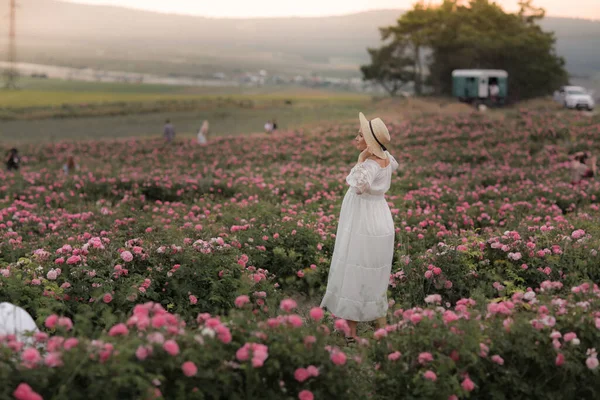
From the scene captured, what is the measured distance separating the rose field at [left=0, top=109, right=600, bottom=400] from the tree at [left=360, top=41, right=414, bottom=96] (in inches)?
2279

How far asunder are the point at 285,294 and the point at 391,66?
69.0 metres

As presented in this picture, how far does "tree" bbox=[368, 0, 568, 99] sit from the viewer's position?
60.6 meters

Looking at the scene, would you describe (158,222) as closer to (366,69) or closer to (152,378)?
(152,378)

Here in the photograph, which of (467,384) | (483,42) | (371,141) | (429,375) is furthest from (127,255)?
(483,42)

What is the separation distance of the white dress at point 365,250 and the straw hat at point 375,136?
123 millimetres

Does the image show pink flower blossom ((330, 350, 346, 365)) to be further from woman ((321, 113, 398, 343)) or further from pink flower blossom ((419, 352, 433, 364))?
woman ((321, 113, 398, 343))

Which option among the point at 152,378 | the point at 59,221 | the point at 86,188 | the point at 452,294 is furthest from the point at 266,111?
the point at 152,378

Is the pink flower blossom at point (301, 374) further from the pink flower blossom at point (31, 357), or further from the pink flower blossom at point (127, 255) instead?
the pink flower blossom at point (127, 255)

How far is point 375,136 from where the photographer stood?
6.88m

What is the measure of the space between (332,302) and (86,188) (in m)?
11.2

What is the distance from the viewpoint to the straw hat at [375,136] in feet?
22.4

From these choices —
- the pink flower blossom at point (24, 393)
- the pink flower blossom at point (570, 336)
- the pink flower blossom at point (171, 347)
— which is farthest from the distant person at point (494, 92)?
the pink flower blossom at point (24, 393)

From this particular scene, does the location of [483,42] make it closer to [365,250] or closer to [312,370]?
[365,250]

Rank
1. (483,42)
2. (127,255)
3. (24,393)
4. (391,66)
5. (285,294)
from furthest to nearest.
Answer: (391,66) → (483,42) → (285,294) → (127,255) → (24,393)
